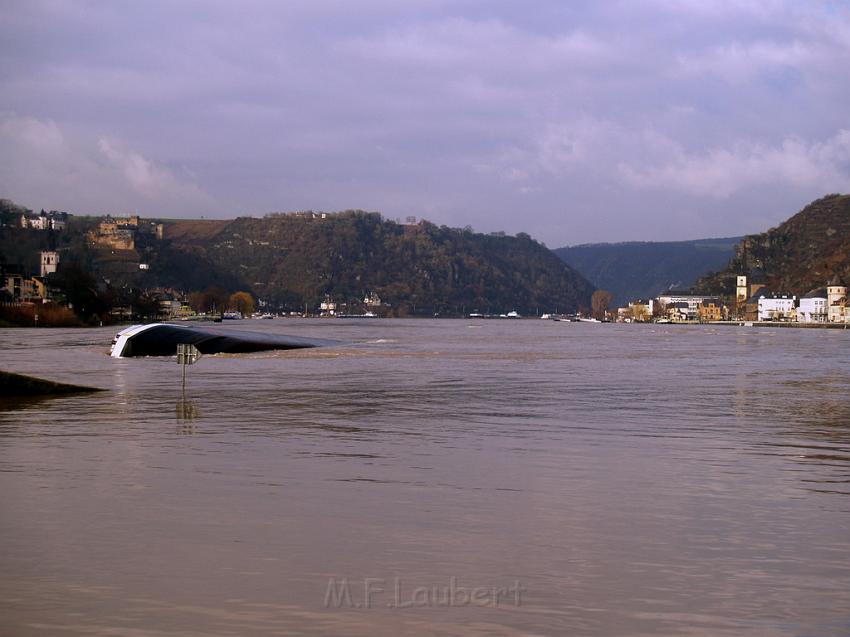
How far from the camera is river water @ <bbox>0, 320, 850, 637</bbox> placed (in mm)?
9141

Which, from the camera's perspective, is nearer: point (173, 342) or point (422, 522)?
point (422, 522)

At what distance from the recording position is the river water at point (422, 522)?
914 centimetres

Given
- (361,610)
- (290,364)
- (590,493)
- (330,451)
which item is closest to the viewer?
(361,610)

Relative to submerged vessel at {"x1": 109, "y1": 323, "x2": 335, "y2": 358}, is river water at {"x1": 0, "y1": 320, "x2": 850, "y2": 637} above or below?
below

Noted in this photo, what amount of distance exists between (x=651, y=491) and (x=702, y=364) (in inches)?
1810

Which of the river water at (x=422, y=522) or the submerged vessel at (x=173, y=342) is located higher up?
the submerged vessel at (x=173, y=342)

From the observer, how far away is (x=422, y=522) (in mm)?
12844

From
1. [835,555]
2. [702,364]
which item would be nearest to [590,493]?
[835,555]

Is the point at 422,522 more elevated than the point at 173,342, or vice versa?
the point at 173,342

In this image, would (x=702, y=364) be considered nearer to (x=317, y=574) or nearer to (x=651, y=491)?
(x=651, y=491)

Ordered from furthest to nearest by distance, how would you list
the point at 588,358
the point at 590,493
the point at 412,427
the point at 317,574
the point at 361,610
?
the point at 588,358
the point at 412,427
the point at 590,493
the point at 317,574
the point at 361,610

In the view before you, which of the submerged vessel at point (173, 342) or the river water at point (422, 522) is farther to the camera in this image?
the submerged vessel at point (173, 342)

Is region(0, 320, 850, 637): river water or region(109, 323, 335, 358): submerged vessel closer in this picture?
region(0, 320, 850, 637): river water

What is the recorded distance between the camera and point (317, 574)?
10359 mm
